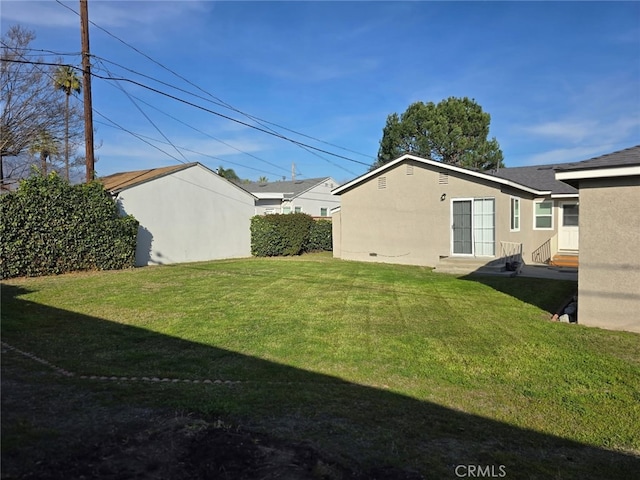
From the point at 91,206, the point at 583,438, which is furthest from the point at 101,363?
the point at 91,206

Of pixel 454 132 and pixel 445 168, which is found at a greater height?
pixel 454 132

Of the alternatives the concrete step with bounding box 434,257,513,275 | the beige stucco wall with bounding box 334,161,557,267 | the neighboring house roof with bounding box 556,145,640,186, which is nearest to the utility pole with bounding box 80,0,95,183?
the beige stucco wall with bounding box 334,161,557,267

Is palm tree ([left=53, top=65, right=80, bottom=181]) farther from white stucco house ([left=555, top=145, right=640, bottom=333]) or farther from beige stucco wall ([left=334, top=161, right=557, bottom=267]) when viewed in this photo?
white stucco house ([left=555, top=145, right=640, bottom=333])

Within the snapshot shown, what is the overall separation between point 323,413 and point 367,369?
1.62 meters

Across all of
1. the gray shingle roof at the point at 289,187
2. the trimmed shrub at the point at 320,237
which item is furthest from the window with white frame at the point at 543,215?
the gray shingle roof at the point at 289,187

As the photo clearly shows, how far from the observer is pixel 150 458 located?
8.60 feet

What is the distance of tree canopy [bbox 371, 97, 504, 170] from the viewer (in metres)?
34.2

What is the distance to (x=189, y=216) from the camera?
1953cm

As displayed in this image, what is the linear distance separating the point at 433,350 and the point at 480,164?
31.7 m

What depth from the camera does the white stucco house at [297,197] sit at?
2867 centimetres

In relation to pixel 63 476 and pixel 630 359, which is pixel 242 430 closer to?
pixel 63 476

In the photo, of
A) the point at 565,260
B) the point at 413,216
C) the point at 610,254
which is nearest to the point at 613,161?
the point at 610,254

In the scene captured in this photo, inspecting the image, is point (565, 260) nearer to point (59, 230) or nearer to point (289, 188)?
point (59, 230)

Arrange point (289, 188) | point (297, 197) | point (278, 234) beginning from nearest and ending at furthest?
point (278, 234), point (297, 197), point (289, 188)
